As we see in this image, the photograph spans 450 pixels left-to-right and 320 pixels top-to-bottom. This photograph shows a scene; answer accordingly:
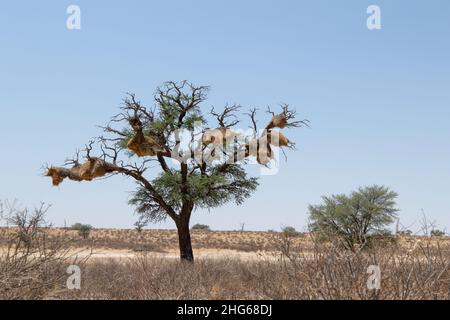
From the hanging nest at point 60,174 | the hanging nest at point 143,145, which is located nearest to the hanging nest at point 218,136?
the hanging nest at point 143,145

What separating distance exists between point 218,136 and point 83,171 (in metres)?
6.37

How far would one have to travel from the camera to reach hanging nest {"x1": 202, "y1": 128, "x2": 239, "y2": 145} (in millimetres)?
23594

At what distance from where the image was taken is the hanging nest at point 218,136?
2359cm

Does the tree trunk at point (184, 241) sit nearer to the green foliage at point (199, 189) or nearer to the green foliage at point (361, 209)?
the green foliage at point (199, 189)

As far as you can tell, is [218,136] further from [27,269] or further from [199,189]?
[27,269]

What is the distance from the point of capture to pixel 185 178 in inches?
944

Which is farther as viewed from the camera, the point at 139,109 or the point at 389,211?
the point at 389,211

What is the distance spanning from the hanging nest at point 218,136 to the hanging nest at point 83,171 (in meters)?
4.63

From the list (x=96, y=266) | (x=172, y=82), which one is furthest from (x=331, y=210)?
(x=96, y=266)

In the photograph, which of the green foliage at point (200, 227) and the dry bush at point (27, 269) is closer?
the dry bush at point (27, 269)

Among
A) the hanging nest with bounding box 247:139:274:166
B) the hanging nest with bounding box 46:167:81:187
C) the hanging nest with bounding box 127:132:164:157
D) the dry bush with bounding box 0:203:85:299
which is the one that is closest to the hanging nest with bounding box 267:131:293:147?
the hanging nest with bounding box 247:139:274:166

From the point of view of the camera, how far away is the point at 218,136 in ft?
77.3
